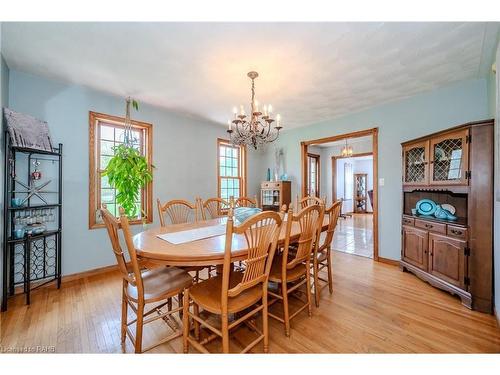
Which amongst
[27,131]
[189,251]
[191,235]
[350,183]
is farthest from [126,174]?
[350,183]

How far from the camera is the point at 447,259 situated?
7.42ft

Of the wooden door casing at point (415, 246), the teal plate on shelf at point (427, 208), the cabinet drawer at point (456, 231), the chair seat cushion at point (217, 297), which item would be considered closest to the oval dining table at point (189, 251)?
the chair seat cushion at point (217, 297)

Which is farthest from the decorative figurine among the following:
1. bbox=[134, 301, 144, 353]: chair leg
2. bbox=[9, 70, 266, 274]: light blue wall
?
bbox=[134, 301, 144, 353]: chair leg

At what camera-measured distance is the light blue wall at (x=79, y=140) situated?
2.46 meters

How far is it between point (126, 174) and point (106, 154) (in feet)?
2.06

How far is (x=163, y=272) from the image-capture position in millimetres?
1729

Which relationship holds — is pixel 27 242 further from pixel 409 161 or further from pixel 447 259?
pixel 409 161

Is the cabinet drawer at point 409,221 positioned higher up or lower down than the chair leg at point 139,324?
higher up

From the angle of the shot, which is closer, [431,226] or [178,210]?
[431,226]

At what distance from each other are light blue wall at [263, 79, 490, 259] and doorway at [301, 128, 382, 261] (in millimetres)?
127

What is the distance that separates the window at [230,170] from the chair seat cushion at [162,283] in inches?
102

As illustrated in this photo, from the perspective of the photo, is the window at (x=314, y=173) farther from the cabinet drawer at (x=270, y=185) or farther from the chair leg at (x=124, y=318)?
the chair leg at (x=124, y=318)

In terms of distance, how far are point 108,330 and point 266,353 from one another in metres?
1.31

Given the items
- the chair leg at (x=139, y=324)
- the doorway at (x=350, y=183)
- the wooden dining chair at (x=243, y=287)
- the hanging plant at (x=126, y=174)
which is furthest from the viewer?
the doorway at (x=350, y=183)
